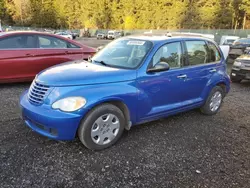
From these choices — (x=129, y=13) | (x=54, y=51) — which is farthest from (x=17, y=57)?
(x=129, y=13)

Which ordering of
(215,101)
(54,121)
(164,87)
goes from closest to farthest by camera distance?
(54,121), (164,87), (215,101)

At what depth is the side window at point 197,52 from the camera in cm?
466

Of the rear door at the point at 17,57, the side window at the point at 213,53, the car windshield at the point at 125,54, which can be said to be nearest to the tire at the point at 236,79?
the side window at the point at 213,53

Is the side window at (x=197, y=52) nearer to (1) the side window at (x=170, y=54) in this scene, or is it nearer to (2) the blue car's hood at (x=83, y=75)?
(1) the side window at (x=170, y=54)

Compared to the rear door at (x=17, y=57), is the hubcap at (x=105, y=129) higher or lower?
lower

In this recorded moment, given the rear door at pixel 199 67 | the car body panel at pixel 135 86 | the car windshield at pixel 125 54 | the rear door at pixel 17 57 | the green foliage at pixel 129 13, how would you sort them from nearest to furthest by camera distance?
1. the car body panel at pixel 135 86
2. the car windshield at pixel 125 54
3. the rear door at pixel 199 67
4. the rear door at pixel 17 57
5. the green foliage at pixel 129 13

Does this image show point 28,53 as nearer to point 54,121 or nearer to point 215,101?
point 54,121

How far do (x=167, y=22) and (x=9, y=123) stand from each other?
→ 76.0 metres

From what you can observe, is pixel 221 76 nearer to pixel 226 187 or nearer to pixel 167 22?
pixel 226 187

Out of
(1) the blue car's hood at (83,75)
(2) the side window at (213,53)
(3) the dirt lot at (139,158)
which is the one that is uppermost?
(2) the side window at (213,53)

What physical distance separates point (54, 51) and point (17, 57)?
1.02 meters

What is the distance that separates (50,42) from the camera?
7.12 meters

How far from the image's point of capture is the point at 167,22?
247ft

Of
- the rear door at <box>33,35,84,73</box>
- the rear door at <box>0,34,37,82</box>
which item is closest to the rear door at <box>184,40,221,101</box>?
the rear door at <box>33,35,84,73</box>
